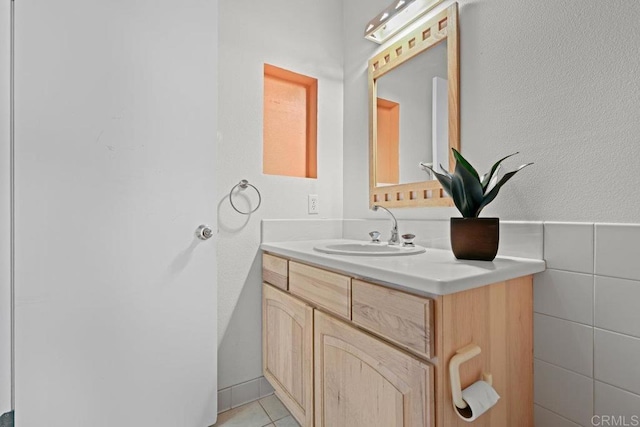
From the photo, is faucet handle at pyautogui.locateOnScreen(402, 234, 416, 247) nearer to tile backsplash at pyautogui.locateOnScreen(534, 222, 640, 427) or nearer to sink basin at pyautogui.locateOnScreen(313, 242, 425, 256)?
sink basin at pyautogui.locateOnScreen(313, 242, 425, 256)

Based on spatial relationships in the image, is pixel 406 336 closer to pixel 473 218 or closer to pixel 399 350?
pixel 399 350

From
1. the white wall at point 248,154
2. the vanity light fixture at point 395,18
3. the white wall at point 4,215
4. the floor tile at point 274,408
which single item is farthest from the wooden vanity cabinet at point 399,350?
the vanity light fixture at point 395,18

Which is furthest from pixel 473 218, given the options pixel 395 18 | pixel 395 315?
pixel 395 18

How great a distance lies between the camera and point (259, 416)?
1440mm

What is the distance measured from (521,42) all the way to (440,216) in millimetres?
684

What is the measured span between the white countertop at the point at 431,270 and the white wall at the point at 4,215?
3.23ft

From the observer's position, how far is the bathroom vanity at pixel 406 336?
73 cm

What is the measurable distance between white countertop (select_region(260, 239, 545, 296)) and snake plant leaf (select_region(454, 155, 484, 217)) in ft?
0.61

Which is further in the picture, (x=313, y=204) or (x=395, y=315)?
(x=313, y=204)

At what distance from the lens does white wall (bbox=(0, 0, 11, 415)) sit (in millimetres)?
972

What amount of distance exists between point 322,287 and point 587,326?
79cm

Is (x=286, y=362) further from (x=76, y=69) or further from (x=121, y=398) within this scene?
(x=76, y=69)

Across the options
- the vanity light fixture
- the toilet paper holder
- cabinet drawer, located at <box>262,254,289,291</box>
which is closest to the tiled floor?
cabinet drawer, located at <box>262,254,289,291</box>

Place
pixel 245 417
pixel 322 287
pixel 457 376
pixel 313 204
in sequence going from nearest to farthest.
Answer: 1. pixel 457 376
2. pixel 322 287
3. pixel 245 417
4. pixel 313 204
